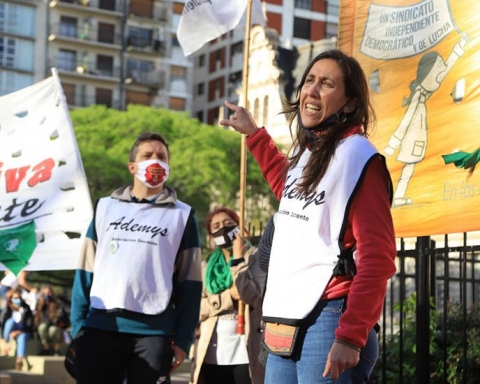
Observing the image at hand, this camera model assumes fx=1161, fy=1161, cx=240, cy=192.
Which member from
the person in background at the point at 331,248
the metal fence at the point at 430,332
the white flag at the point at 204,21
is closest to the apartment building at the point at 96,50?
the white flag at the point at 204,21

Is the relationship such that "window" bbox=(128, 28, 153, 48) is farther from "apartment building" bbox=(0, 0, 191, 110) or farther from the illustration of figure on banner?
the illustration of figure on banner

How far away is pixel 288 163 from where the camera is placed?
4.14 meters

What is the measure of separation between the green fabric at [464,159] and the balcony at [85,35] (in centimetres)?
6314

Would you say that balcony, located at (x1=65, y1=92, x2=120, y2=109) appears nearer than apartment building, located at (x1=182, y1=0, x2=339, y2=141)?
Yes

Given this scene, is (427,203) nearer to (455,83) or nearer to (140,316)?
(455,83)

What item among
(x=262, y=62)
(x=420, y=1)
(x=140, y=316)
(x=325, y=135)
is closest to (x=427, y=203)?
(x=420, y=1)

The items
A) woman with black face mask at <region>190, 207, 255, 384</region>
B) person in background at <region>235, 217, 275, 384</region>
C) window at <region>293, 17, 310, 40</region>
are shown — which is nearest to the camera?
person in background at <region>235, 217, 275, 384</region>

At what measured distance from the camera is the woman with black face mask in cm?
731

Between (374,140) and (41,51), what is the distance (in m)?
62.8

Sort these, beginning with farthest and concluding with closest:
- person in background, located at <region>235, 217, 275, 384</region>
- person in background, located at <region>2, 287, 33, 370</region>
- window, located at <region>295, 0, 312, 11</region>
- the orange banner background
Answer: window, located at <region>295, 0, 312, 11</region> < person in background, located at <region>2, 287, 33, 370</region> < person in background, located at <region>235, 217, 275, 384</region> < the orange banner background

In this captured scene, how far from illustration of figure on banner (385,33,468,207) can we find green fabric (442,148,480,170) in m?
0.23

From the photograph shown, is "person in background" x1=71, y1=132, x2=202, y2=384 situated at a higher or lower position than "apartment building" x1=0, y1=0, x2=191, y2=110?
lower

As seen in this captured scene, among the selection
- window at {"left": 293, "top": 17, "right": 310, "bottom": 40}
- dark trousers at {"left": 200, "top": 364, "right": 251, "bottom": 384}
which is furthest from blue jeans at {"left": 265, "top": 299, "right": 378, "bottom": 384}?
window at {"left": 293, "top": 17, "right": 310, "bottom": 40}

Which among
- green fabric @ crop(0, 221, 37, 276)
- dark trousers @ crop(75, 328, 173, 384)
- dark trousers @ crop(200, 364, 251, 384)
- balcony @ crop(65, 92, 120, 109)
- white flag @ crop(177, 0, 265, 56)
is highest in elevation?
balcony @ crop(65, 92, 120, 109)
